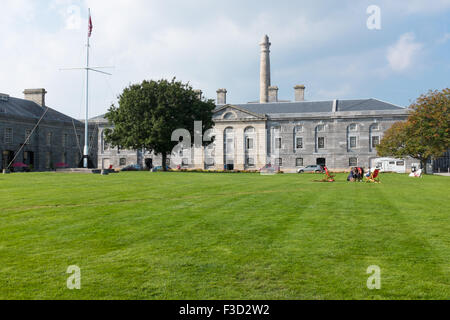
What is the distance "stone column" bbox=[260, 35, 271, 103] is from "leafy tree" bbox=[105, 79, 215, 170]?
4432cm

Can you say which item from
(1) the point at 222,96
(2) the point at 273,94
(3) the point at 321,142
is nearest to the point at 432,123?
(3) the point at 321,142

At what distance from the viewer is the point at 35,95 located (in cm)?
6762

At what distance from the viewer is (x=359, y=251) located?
702cm

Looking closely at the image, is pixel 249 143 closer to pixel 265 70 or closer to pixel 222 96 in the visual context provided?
pixel 222 96

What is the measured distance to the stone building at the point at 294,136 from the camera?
72.5 m

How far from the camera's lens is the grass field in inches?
203

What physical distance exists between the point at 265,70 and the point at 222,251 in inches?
3499

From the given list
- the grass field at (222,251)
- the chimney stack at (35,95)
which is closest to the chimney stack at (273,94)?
the chimney stack at (35,95)

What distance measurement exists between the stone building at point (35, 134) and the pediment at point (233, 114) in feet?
90.0

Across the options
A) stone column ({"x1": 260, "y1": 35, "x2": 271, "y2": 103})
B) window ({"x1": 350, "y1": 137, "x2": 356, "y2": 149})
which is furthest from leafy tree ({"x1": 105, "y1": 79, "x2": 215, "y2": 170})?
stone column ({"x1": 260, "y1": 35, "x2": 271, "y2": 103})

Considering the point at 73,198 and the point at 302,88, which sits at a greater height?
the point at 302,88

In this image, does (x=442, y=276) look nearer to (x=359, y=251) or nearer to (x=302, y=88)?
(x=359, y=251)
